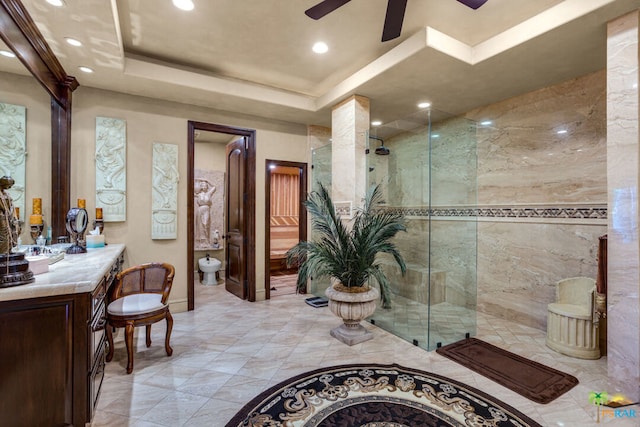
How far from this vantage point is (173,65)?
3.30 metres

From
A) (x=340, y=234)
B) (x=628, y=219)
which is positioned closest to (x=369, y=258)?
(x=340, y=234)

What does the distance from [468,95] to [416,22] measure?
1.37 metres

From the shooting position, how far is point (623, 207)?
2.06 metres

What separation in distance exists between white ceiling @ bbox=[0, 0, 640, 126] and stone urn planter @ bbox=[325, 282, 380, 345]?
2175 millimetres

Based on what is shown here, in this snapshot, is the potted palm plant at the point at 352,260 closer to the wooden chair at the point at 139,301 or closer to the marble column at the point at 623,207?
the wooden chair at the point at 139,301

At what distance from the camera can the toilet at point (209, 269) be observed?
5215 mm

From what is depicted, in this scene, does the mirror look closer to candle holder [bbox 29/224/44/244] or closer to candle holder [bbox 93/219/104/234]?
candle holder [bbox 29/224/44/244]

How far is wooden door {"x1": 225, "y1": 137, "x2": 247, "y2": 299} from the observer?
4441 mm

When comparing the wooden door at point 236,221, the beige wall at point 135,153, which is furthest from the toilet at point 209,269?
the beige wall at point 135,153

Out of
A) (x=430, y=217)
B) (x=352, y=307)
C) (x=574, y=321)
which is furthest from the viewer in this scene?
(x=430, y=217)

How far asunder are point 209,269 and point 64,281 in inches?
146

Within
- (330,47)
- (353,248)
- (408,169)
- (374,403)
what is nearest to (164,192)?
(353,248)

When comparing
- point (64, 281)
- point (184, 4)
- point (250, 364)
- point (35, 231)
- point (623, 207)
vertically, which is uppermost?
point (184, 4)

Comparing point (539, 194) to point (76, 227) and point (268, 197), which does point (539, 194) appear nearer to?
point (268, 197)
